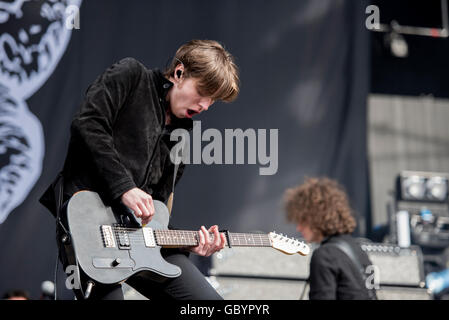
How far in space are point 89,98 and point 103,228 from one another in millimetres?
474

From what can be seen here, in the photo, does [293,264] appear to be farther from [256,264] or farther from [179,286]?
[179,286]

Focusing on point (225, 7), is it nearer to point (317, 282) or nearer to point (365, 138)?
point (365, 138)

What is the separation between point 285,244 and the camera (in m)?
2.80

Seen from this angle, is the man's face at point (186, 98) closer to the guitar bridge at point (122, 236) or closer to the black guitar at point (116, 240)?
the black guitar at point (116, 240)

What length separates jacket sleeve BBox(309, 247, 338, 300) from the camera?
9.91 ft

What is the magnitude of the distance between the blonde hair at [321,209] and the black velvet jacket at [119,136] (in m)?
1.33

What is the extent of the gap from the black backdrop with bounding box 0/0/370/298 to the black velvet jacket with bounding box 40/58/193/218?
2.27m

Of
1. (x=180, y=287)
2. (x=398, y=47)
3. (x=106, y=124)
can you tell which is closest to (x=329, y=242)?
(x=180, y=287)

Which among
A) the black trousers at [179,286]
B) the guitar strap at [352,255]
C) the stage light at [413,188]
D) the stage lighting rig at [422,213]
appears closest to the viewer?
the black trousers at [179,286]

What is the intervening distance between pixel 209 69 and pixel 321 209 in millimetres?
1425

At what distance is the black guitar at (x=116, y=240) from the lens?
196 cm

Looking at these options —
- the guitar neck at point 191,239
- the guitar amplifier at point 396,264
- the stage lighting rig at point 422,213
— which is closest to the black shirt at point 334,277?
the guitar neck at point 191,239

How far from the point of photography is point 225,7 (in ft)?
16.9
